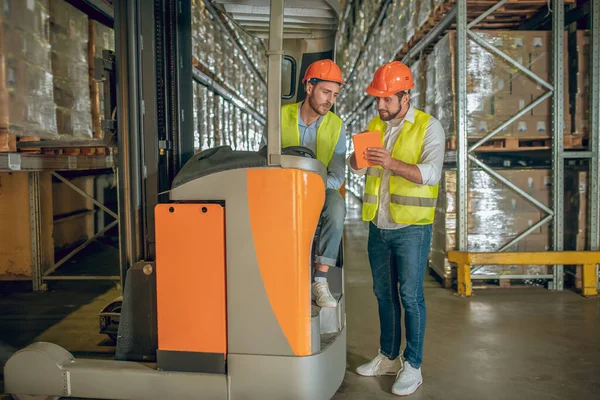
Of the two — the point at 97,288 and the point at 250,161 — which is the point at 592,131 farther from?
the point at 97,288

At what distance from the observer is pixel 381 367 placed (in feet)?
11.6

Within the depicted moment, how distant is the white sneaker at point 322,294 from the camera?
9.55 feet

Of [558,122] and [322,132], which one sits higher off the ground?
[558,122]

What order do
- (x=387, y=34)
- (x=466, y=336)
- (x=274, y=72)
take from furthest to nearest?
1. (x=387, y=34)
2. (x=466, y=336)
3. (x=274, y=72)

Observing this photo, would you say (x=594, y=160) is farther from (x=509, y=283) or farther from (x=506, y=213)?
(x=509, y=283)

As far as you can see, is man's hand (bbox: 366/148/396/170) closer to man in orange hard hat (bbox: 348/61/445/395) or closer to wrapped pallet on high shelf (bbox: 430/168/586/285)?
man in orange hard hat (bbox: 348/61/445/395)

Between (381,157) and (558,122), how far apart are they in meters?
3.42

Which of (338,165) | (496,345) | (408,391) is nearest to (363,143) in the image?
(338,165)

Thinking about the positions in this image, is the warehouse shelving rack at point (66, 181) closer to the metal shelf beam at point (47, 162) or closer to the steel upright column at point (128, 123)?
the metal shelf beam at point (47, 162)

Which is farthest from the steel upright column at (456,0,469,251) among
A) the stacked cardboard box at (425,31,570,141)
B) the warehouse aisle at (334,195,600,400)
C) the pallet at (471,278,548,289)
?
the warehouse aisle at (334,195,600,400)

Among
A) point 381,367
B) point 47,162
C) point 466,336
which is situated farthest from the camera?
point 47,162

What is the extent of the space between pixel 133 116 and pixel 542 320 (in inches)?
149

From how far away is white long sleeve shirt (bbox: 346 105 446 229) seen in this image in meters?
3.13

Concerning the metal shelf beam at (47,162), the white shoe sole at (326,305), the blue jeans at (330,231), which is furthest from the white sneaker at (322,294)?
the metal shelf beam at (47,162)
